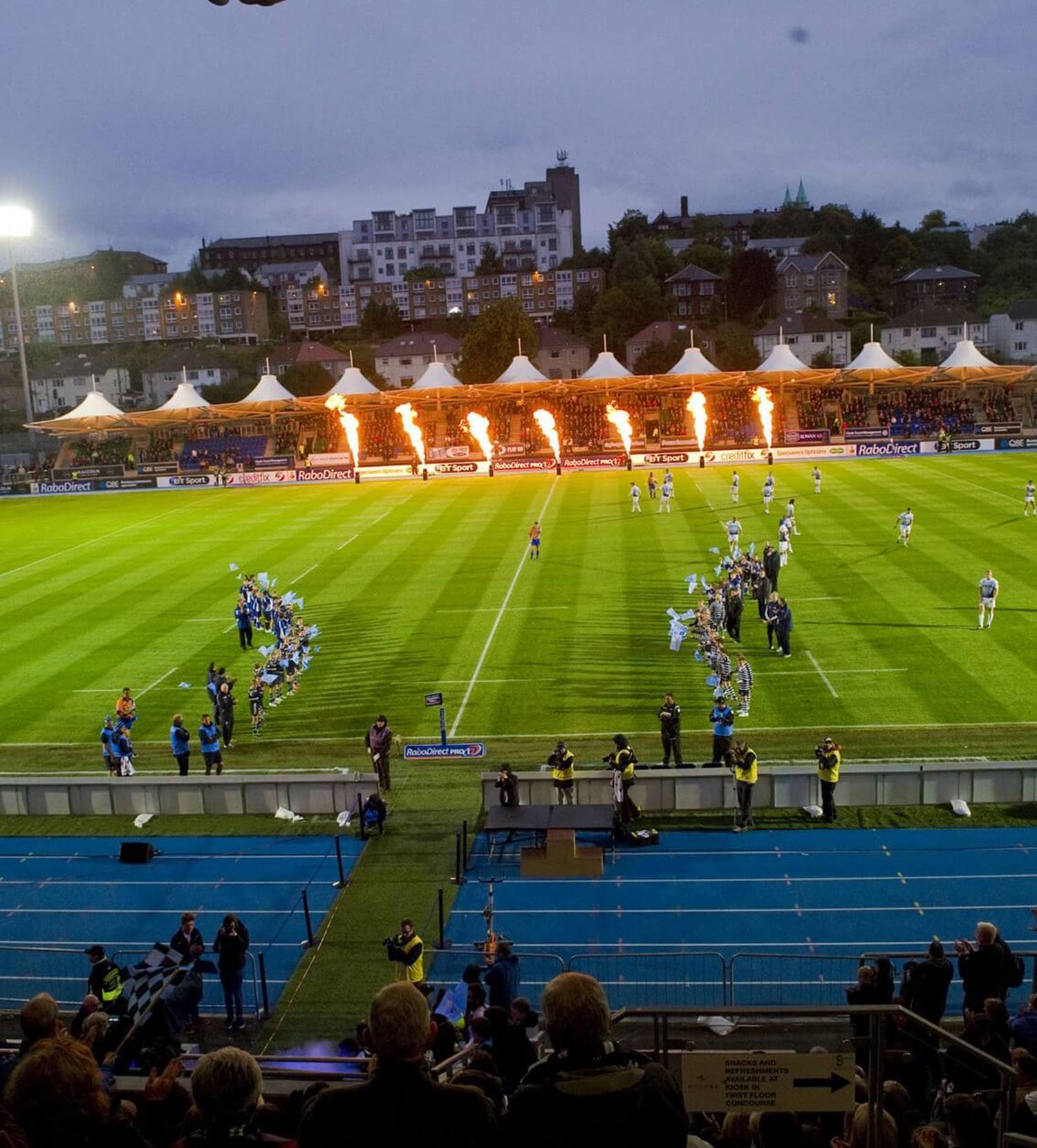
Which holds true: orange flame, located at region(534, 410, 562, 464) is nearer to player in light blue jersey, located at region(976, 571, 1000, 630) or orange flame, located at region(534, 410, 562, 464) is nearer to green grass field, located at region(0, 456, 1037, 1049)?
green grass field, located at region(0, 456, 1037, 1049)

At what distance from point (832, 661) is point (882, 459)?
Answer: 4200 cm

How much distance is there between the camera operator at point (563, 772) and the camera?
18.0 metres

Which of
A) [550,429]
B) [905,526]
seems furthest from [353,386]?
[905,526]

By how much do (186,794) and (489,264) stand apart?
133449 mm

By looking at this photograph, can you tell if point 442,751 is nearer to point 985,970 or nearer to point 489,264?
point 985,970

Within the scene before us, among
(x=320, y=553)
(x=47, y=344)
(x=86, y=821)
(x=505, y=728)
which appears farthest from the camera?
(x=47, y=344)

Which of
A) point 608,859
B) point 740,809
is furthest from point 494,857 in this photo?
point 740,809

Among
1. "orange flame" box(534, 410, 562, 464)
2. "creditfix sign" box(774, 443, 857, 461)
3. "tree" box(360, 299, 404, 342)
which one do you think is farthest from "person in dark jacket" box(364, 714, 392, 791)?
"tree" box(360, 299, 404, 342)

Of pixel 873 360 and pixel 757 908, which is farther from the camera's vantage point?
pixel 873 360

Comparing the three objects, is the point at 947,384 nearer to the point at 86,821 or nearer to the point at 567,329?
the point at 567,329

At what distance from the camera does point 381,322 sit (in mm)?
131125

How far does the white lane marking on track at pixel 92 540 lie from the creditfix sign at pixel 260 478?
10.9m

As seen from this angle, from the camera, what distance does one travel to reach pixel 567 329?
124 meters

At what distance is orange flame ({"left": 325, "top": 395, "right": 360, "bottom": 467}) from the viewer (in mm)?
70875
